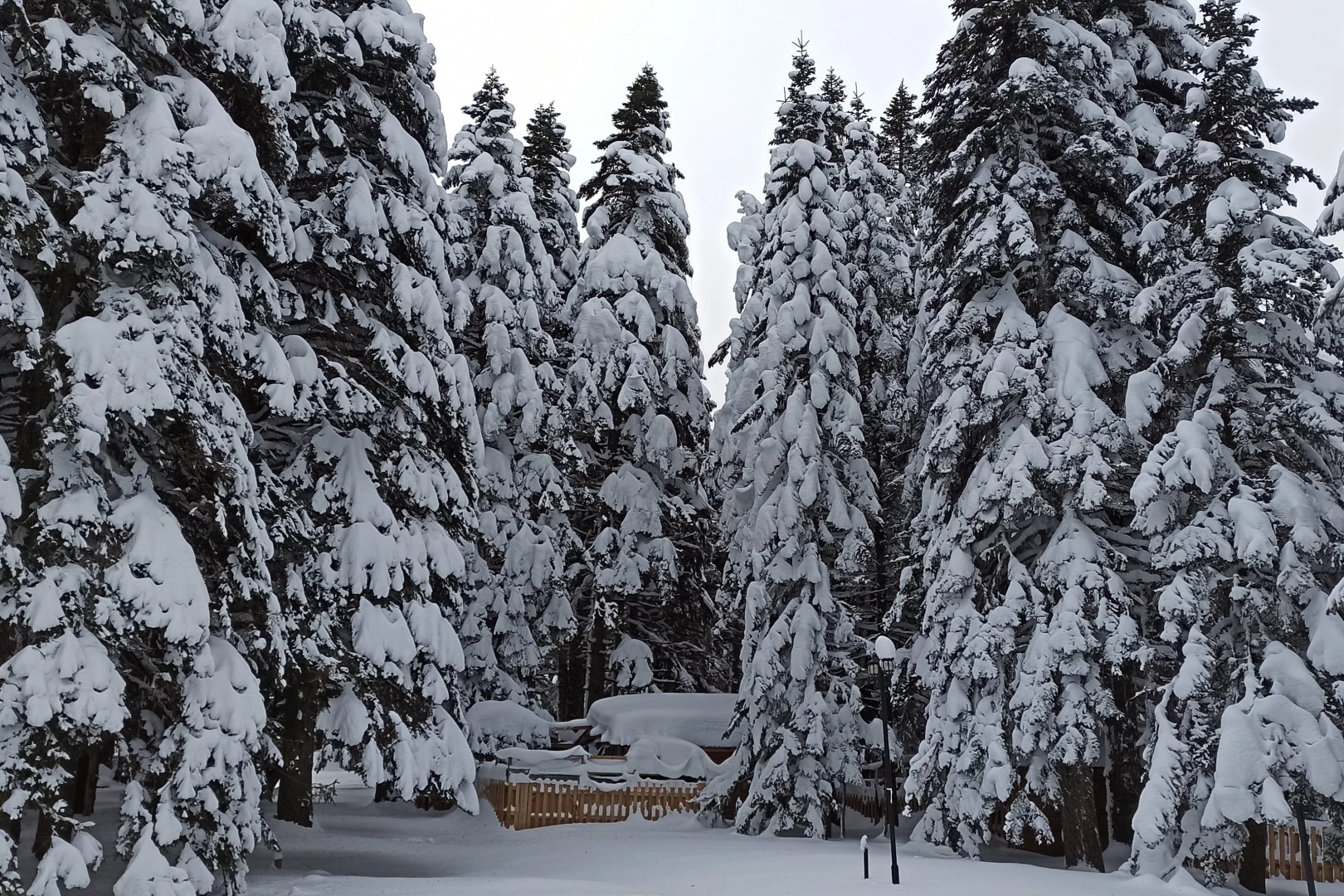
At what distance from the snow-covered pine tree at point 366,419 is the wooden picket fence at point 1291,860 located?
11547 mm

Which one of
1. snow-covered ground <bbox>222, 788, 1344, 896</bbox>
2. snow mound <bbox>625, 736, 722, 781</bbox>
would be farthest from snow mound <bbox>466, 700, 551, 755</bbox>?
snow mound <bbox>625, 736, 722, 781</bbox>

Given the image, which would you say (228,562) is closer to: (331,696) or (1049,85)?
(331,696)

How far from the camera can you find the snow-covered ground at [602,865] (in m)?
11.2

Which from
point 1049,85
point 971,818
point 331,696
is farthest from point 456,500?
point 1049,85

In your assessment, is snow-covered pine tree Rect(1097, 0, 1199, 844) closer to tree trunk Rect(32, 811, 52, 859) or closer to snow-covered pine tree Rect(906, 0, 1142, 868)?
Answer: snow-covered pine tree Rect(906, 0, 1142, 868)

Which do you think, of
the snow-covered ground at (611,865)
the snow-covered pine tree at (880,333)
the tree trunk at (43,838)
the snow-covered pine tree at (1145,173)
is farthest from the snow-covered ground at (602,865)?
the snow-covered pine tree at (880,333)

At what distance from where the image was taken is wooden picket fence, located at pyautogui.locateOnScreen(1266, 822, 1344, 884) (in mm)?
14945

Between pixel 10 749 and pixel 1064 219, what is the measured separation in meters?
14.5

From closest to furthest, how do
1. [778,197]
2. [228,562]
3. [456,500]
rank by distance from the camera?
1. [228,562]
2. [456,500]
3. [778,197]

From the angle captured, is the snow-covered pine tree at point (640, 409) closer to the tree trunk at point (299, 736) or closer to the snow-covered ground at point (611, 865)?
the snow-covered ground at point (611, 865)

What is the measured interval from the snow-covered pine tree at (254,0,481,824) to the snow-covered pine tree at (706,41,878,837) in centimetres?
590

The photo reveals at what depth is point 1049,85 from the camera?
51.0 feet

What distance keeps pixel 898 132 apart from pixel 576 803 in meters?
19.3

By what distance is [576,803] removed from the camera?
19.7 m
